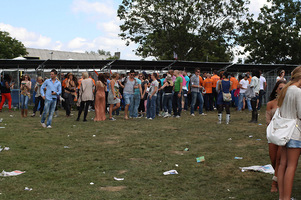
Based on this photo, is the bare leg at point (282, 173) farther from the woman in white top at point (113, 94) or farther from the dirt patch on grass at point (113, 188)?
the woman in white top at point (113, 94)

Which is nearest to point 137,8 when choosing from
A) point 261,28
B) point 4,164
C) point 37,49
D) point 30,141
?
point 261,28

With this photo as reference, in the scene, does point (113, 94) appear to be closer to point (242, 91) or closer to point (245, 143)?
point (245, 143)

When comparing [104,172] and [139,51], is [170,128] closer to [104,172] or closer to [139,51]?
[104,172]

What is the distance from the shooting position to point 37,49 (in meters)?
87.0

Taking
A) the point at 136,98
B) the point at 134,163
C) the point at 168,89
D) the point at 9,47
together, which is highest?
the point at 9,47

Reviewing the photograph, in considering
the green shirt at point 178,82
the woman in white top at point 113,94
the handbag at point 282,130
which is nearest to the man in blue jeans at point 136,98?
the woman in white top at point 113,94

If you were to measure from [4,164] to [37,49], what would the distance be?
83848 millimetres

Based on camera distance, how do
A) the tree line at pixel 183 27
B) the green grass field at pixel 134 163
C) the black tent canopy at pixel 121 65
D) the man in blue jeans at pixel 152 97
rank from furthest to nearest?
the tree line at pixel 183 27 → the black tent canopy at pixel 121 65 → the man in blue jeans at pixel 152 97 → the green grass field at pixel 134 163

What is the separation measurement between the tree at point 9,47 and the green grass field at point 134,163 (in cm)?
5478

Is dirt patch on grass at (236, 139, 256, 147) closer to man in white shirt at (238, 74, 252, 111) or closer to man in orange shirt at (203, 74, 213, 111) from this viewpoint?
man in orange shirt at (203, 74, 213, 111)

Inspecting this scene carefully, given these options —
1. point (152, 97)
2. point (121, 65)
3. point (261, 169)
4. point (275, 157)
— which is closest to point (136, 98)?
point (152, 97)

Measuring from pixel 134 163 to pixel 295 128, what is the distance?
3491 millimetres

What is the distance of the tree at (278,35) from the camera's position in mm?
46969

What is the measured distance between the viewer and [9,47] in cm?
6488
